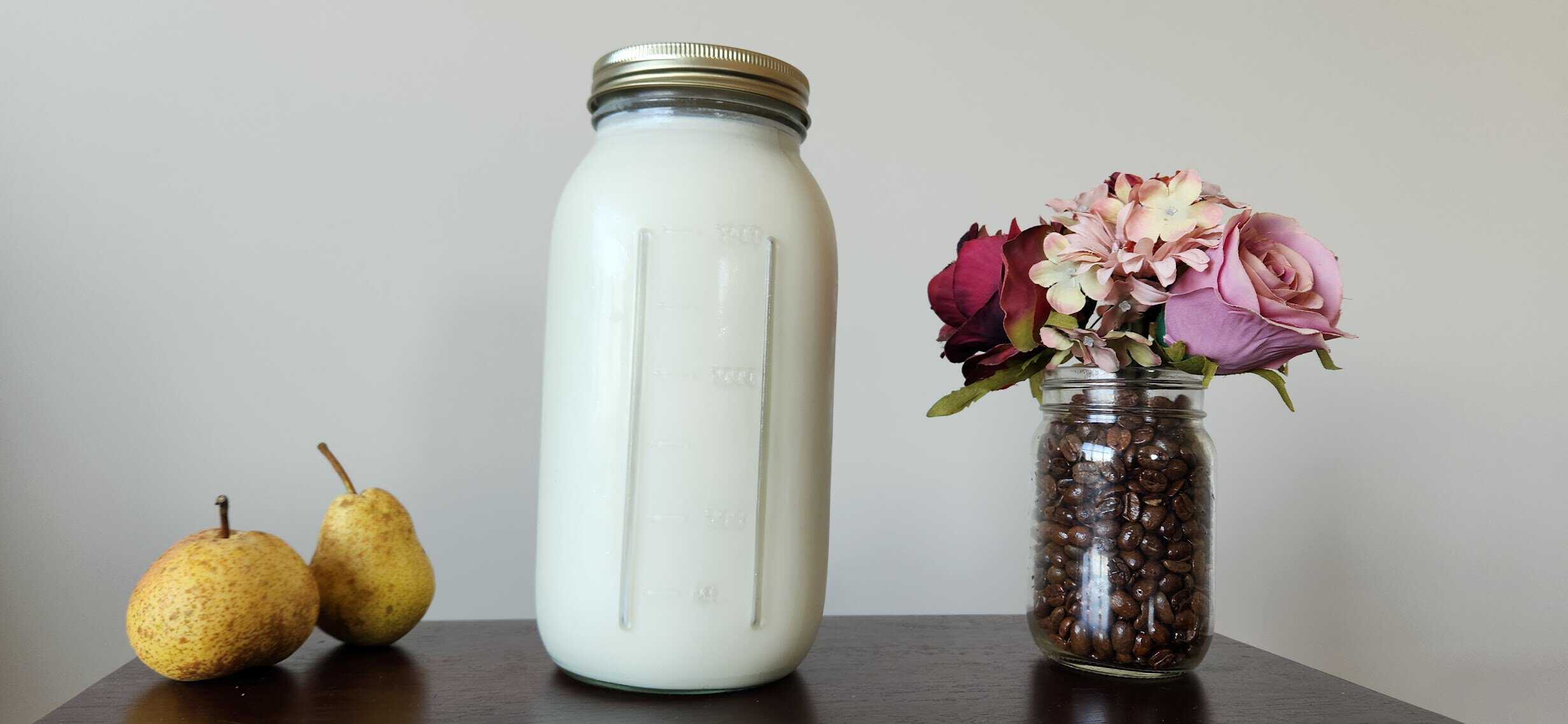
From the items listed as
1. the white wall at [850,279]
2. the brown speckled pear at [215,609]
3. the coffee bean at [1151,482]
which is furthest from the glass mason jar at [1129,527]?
the brown speckled pear at [215,609]

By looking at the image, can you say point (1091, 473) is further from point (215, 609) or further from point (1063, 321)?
point (215, 609)

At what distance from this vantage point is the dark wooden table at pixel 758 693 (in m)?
0.58

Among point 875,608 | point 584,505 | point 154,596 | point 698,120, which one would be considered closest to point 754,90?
point 698,120

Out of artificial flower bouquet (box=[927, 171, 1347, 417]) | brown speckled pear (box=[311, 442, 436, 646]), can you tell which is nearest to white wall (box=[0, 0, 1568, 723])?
brown speckled pear (box=[311, 442, 436, 646])

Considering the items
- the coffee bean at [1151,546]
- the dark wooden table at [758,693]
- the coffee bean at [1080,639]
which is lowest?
the dark wooden table at [758,693]

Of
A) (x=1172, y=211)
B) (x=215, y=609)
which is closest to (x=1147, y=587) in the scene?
(x=1172, y=211)

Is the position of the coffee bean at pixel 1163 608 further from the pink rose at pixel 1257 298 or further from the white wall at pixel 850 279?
the white wall at pixel 850 279

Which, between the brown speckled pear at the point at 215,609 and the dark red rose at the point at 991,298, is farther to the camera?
the dark red rose at the point at 991,298

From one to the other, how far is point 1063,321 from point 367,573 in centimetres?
52

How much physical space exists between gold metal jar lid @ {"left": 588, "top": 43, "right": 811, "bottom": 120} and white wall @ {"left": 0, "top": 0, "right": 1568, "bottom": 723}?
16.0 inches

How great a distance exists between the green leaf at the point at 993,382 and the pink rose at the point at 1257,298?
98mm

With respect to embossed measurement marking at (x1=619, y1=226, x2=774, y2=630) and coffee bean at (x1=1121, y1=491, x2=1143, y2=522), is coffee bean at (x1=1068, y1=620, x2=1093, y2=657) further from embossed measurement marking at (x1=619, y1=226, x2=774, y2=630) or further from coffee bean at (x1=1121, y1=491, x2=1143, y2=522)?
embossed measurement marking at (x1=619, y1=226, x2=774, y2=630)

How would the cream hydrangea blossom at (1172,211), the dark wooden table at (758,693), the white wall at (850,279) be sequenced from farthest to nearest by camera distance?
the white wall at (850,279) → the cream hydrangea blossom at (1172,211) → the dark wooden table at (758,693)

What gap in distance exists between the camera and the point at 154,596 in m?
0.61
